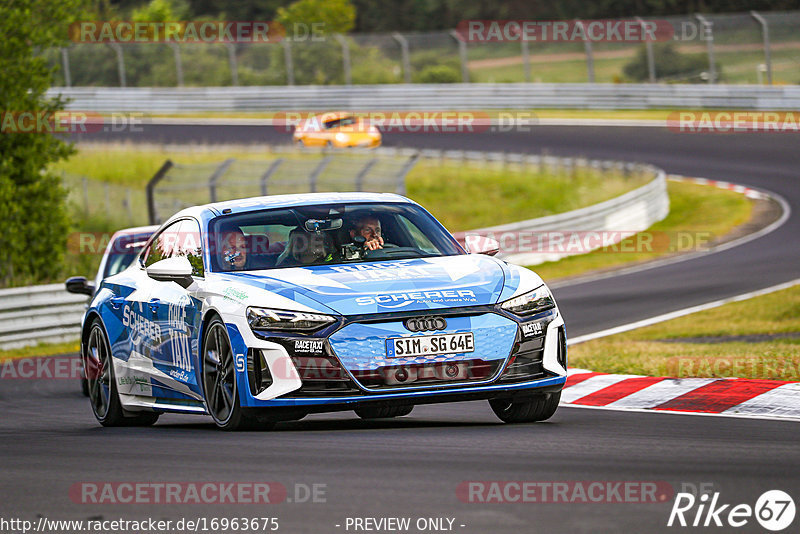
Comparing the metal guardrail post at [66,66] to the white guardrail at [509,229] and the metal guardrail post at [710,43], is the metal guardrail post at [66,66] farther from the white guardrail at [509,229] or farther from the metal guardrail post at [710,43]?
the metal guardrail post at [710,43]

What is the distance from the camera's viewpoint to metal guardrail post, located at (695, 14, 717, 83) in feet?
133

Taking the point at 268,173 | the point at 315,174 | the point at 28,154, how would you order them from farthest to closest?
the point at 268,173, the point at 315,174, the point at 28,154

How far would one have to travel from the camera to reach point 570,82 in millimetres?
47938

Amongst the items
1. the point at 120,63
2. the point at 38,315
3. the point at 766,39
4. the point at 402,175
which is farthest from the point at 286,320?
the point at 120,63

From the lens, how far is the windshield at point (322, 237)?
846 cm

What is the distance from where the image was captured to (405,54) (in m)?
47.7

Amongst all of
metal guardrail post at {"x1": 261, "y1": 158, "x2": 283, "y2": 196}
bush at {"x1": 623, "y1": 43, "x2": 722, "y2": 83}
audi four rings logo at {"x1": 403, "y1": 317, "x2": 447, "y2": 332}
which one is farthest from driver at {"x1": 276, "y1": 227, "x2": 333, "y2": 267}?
bush at {"x1": 623, "y1": 43, "x2": 722, "y2": 83}

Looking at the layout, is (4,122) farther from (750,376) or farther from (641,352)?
(750,376)

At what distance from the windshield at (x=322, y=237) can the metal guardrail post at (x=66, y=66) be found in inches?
1751

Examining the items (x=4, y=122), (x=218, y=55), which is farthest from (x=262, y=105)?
(x=4, y=122)

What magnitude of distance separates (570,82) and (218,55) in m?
12.8

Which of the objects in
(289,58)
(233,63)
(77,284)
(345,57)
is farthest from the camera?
(233,63)

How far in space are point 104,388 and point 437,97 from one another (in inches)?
1487

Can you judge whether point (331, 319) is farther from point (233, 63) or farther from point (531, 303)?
point (233, 63)
